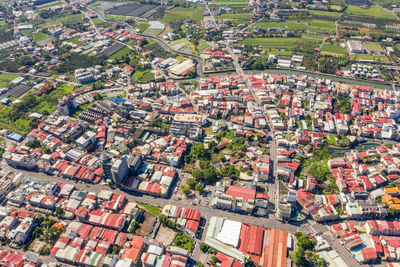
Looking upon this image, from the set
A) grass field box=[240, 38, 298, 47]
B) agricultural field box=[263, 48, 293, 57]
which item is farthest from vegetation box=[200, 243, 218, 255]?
grass field box=[240, 38, 298, 47]

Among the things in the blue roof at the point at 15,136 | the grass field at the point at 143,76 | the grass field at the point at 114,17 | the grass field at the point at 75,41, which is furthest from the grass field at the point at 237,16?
the blue roof at the point at 15,136

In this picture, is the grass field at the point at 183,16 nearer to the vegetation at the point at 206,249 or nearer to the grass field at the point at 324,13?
the grass field at the point at 324,13

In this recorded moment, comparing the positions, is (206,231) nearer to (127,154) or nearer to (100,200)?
(100,200)

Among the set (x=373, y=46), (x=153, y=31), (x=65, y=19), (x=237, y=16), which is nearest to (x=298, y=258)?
(x=373, y=46)

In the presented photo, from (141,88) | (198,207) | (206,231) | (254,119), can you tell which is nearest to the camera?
(206,231)

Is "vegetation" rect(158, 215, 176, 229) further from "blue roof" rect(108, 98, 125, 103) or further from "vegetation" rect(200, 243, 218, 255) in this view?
"blue roof" rect(108, 98, 125, 103)

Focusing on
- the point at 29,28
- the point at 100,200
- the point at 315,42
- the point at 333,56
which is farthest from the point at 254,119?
the point at 29,28

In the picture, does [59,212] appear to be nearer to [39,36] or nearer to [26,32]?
[39,36]
